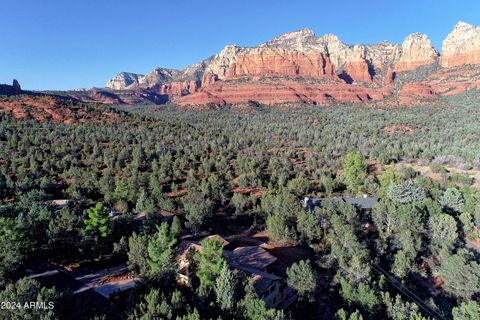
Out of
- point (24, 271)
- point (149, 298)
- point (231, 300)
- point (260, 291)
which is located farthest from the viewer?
point (24, 271)

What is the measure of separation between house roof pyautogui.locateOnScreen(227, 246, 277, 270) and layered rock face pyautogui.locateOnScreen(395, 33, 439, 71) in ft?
592

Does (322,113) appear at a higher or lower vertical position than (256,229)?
higher

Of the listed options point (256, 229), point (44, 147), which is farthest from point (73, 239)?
point (44, 147)

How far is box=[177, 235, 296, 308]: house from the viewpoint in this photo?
24.2 meters

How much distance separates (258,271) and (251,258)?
8.52ft

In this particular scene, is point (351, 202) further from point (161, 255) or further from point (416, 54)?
point (416, 54)

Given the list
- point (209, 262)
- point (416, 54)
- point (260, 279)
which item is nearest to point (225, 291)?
point (209, 262)

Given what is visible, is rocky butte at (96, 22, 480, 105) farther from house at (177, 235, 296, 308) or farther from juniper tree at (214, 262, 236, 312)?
juniper tree at (214, 262, 236, 312)

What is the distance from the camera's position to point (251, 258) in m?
29.3

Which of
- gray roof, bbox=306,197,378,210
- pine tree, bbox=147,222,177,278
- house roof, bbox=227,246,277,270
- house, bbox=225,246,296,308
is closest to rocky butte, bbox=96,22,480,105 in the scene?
gray roof, bbox=306,197,378,210

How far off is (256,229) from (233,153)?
3103cm

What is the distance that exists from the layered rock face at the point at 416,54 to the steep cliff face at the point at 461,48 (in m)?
10.4

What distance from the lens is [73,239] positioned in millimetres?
30234

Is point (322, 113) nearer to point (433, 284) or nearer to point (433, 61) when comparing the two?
point (433, 61)
